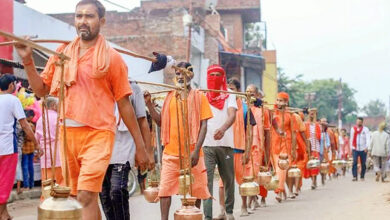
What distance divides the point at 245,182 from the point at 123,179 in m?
→ 3.14

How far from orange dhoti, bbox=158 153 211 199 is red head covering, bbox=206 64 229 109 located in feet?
5.13

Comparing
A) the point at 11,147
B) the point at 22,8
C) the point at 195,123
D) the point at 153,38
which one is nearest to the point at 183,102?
the point at 195,123

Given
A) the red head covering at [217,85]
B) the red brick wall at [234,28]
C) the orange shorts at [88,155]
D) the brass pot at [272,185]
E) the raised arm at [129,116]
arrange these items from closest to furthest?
the orange shorts at [88,155] → the raised arm at [129,116] → the red head covering at [217,85] → the brass pot at [272,185] → the red brick wall at [234,28]

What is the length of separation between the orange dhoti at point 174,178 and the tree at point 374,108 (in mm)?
112792

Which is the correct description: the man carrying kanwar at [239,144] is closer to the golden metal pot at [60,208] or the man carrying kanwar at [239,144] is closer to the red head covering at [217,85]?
the red head covering at [217,85]

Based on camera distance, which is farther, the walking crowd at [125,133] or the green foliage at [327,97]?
the green foliage at [327,97]

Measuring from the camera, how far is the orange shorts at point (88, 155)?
4715 millimetres

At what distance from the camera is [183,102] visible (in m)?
6.98

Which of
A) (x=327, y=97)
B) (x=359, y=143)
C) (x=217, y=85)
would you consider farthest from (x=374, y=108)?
(x=217, y=85)

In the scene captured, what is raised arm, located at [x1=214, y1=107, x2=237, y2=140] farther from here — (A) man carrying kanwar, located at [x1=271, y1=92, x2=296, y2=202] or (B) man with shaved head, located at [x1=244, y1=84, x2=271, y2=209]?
(A) man carrying kanwar, located at [x1=271, y1=92, x2=296, y2=202]

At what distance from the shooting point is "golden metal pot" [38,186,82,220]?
12.9 ft

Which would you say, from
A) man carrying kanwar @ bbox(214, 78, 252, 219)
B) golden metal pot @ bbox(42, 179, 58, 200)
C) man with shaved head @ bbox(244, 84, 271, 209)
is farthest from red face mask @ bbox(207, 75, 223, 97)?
golden metal pot @ bbox(42, 179, 58, 200)

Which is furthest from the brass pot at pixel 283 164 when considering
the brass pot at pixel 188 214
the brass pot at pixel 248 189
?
the brass pot at pixel 188 214

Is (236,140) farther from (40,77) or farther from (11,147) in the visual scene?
(40,77)
